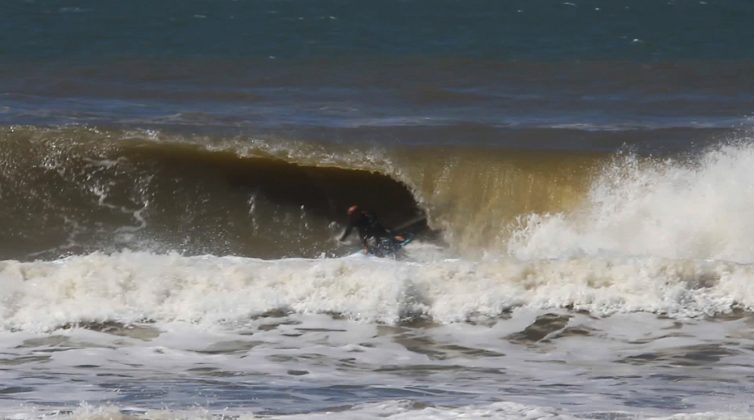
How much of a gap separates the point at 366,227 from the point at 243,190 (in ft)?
7.27

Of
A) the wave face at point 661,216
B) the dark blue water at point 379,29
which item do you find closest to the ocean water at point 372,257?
the wave face at point 661,216

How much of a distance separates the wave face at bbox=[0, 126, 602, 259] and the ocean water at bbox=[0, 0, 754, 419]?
0.03m

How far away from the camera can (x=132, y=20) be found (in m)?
33.9

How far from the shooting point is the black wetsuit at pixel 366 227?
14.8m

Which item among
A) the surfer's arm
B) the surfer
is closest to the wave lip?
the surfer

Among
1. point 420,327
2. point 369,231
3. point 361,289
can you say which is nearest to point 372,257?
point 369,231

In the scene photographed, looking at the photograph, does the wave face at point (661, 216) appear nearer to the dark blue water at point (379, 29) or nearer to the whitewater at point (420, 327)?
the whitewater at point (420, 327)

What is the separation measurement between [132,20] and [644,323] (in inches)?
942

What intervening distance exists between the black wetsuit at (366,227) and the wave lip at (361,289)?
146 centimetres

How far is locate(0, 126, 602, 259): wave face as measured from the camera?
15750 mm

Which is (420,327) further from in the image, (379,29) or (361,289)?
(379,29)

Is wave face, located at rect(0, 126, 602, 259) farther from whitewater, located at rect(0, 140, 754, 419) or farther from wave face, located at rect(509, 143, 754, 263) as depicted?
whitewater, located at rect(0, 140, 754, 419)

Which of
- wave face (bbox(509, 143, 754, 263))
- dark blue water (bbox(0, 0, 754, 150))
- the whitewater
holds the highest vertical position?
dark blue water (bbox(0, 0, 754, 150))

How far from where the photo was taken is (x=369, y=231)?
48.7 ft
